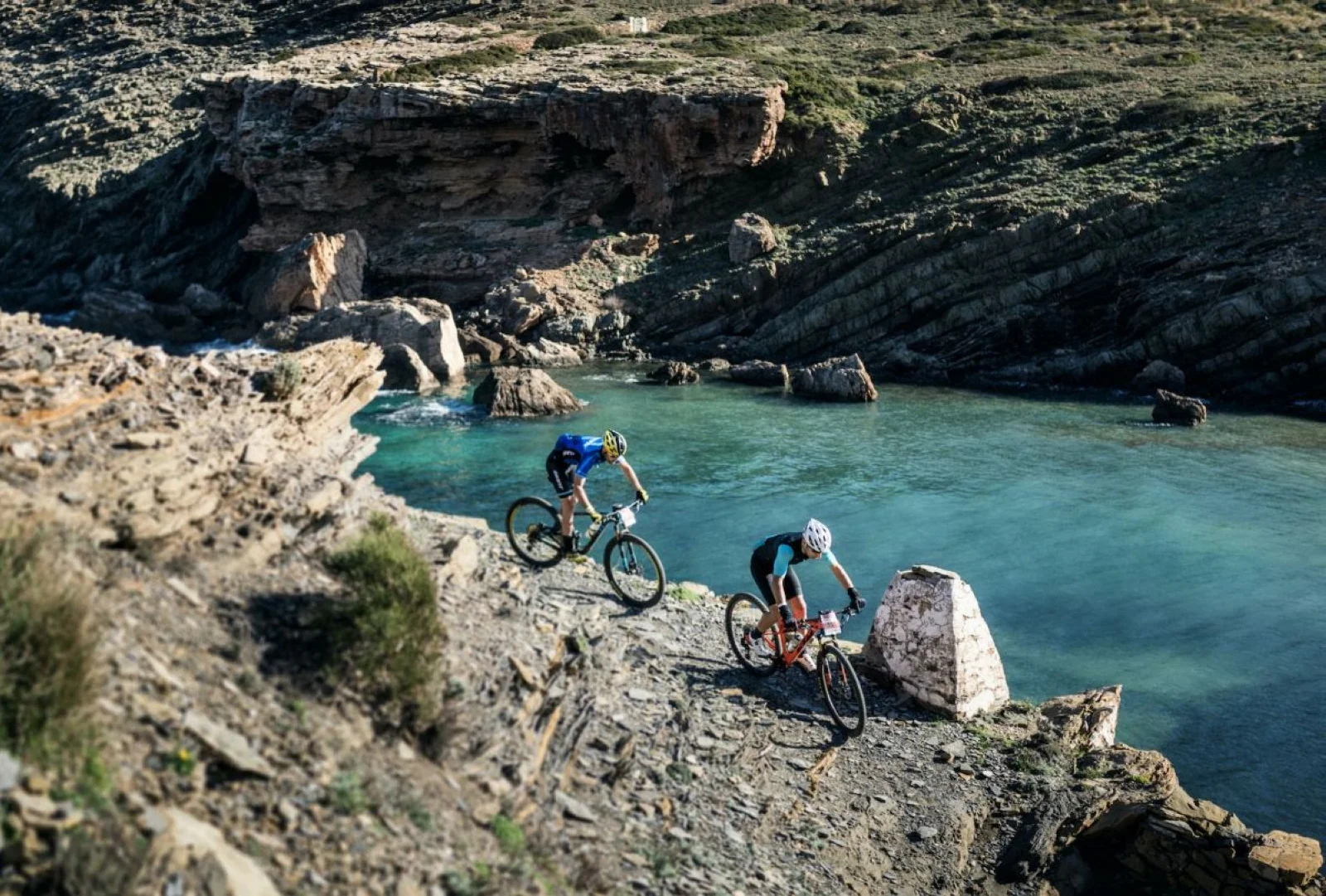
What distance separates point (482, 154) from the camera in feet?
197

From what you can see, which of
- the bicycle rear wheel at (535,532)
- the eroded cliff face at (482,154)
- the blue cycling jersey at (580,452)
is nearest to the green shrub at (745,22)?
the eroded cliff face at (482,154)

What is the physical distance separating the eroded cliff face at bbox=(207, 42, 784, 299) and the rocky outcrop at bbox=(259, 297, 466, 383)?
10.2 meters

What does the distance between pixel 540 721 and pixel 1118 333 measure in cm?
3909

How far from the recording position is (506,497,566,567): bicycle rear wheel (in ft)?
48.6

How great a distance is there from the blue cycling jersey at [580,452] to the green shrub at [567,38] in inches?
2325

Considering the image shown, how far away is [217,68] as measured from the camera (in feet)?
271

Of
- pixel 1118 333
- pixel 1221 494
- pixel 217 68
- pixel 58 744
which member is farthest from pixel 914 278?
pixel 217 68

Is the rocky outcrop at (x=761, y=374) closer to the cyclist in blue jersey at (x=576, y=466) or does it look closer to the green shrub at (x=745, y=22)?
the cyclist in blue jersey at (x=576, y=466)

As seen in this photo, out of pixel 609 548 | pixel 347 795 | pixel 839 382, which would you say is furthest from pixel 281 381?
pixel 839 382

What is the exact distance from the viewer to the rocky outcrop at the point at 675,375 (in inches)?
1772

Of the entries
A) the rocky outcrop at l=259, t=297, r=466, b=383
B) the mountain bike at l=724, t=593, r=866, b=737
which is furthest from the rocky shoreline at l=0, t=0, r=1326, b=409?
the mountain bike at l=724, t=593, r=866, b=737

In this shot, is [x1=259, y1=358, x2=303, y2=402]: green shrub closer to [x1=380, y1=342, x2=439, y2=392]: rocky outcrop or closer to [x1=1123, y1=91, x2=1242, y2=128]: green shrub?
[x1=380, y1=342, x2=439, y2=392]: rocky outcrop

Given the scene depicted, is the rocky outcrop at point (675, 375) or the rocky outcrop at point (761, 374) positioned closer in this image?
the rocky outcrop at point (761, 374)

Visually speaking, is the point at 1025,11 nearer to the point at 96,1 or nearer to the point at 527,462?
the point at 527,462
